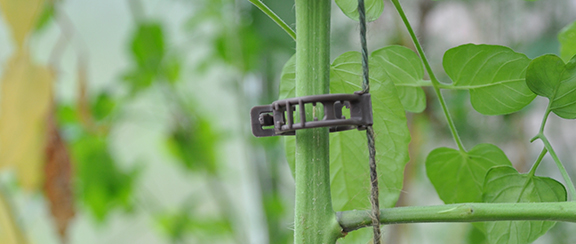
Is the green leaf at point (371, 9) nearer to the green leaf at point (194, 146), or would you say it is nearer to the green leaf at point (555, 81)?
the green leaf at point (555, 81)

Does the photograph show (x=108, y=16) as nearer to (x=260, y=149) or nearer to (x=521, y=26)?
(x=260, y=149)

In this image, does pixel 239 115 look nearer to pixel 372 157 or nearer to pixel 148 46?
pixel 148 46

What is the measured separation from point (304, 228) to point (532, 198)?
13 centimetres

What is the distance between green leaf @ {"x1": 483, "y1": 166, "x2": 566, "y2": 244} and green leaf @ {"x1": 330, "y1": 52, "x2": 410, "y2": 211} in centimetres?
5

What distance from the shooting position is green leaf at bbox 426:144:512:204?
9.9 inches

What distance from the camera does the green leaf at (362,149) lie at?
0.72 ft

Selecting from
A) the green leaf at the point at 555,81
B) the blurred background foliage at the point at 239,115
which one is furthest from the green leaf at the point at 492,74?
the blurred background foliage at the point at 239,115

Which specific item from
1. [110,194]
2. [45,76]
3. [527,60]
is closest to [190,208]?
[110,194]

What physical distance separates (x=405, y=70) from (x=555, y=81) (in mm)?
75

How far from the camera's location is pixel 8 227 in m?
0.38

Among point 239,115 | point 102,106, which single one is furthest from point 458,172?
point 102,106

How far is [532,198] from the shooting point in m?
0.22

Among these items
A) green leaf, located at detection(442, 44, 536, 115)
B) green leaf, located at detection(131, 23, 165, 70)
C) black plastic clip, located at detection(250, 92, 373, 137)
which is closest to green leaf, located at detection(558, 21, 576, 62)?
green leaf, located at detection(442, 44, 536, 115)

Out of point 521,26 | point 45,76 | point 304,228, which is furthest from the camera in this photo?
point 521,26
